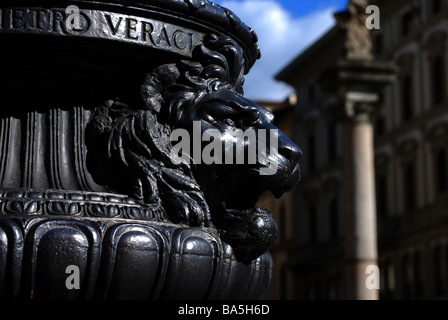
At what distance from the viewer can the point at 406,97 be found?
2823 centimetres

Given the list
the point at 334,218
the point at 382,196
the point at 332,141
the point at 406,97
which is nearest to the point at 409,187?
the point at 382,196

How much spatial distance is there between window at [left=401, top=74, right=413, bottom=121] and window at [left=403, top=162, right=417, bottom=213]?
66.2 inches

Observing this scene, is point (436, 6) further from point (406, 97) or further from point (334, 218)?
point (334, 218)

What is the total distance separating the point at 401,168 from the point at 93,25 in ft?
86.7

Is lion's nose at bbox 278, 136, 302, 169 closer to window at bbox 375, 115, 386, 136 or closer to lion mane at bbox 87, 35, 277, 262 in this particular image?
lion mane at bbox 87, 35, 277, 262

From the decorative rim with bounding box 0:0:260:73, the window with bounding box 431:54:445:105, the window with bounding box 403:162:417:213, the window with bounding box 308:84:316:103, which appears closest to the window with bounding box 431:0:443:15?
the window with bounding box 431:54:445:105

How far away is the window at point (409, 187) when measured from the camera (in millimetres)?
26977

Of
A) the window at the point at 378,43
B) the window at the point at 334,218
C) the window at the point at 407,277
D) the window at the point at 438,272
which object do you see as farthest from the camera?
the window at the point at 334,218

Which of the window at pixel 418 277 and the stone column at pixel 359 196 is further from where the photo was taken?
the window at pixel 418 277

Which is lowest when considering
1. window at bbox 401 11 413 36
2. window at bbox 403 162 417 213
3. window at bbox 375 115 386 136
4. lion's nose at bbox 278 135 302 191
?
lion's nose at bbox 278 135 302 191

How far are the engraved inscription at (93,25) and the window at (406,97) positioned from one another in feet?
85.7

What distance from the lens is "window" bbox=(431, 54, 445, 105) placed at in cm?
2566

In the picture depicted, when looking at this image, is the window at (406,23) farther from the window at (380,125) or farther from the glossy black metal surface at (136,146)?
the glossy black metal surface at (136,146)

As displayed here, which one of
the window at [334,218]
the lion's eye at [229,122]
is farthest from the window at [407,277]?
the lion's eye at [229,122]
